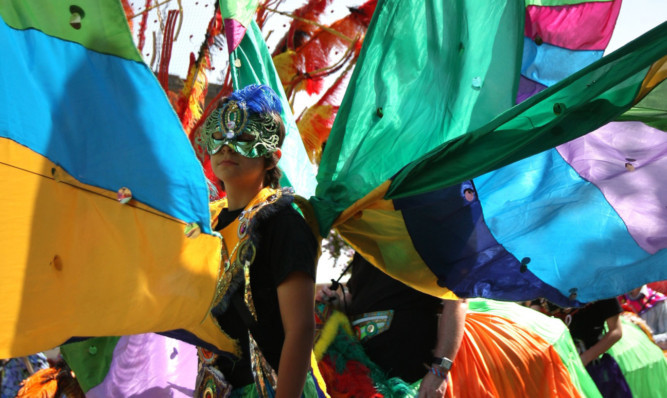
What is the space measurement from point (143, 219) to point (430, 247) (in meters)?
1.15

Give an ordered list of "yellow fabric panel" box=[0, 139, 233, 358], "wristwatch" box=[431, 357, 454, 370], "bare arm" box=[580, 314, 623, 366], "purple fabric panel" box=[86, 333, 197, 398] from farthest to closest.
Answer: "bare arm" box=[580, 314, 623, 366] < "wristwatch" box=[431, 357, 454, 370] < "purple fabric panel" box=[86, 333, 197, 398] < "yellow fabric panel" box=[0, 139, 233, 358]

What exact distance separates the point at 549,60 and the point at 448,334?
1.23 metres

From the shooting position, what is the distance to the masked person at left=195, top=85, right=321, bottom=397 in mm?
2180

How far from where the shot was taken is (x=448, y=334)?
10.9 ft

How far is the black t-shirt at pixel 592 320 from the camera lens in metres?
5.55

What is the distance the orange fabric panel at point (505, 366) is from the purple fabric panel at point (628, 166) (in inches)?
38.3

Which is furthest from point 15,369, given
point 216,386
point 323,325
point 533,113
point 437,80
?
point 533,113

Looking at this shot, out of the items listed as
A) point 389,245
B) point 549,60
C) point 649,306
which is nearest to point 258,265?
point 389,245

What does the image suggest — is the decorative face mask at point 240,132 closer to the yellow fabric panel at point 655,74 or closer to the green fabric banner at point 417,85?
the green fabric banner at point 417,85

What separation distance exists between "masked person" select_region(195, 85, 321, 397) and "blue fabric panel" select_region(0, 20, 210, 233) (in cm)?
34

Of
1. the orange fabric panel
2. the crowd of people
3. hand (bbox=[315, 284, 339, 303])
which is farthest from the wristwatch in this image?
the crowd of people

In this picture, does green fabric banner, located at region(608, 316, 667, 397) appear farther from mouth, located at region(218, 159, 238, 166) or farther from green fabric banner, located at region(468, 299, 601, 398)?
mouth, located at region(218, 159, 238, 166)

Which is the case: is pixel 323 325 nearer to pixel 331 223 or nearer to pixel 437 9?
pixel 331 223

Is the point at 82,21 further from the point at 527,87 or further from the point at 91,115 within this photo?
the point at 527,87
